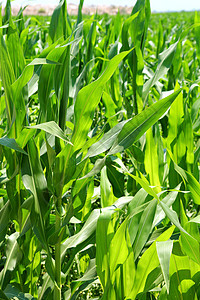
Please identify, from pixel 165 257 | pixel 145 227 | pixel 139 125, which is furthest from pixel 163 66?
pixel 165 257

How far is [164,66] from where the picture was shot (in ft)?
4.26

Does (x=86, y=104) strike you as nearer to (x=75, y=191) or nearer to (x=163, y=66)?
(x=75, y=191)

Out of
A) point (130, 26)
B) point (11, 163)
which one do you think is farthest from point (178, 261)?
point (130, 26)

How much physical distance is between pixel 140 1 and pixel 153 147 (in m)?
0.47

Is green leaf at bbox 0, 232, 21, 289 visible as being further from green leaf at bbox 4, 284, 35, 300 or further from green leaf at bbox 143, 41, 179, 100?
green leaf at bbox 143, 41, 179, 100

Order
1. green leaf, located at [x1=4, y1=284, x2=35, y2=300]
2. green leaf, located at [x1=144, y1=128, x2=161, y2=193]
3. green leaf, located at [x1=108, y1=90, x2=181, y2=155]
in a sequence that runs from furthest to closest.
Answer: green leaf, located at [x1=144, y1=128, x2=161, y2=193]
green leaf, located at [x1=4, y1=284, x2=35, y2=300]
green leaf, located at [x1=108, y1=90, x2=181, y2=155]

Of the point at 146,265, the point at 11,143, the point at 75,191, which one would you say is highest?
the point at 11,143

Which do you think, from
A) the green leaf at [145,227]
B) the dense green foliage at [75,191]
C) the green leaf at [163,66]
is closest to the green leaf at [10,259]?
the dense green foliage at [75,191]

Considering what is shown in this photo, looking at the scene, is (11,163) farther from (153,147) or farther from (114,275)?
(153,147)

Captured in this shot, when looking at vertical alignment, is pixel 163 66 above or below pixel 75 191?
above

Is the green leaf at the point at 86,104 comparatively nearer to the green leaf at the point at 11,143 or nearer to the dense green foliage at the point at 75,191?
the dense green foliage at the point at 75,191

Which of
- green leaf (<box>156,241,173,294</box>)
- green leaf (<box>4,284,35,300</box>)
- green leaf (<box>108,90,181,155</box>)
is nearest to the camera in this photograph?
green leaf (<box>156,241,173,294</box>)

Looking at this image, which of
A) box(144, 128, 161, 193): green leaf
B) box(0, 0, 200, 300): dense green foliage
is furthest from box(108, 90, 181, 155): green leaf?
box(144, 128, 161, 193): green leaf

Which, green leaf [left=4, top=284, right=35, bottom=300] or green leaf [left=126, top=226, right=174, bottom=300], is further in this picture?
green leaf [left=4, top=284, right=35, bottom=300]
